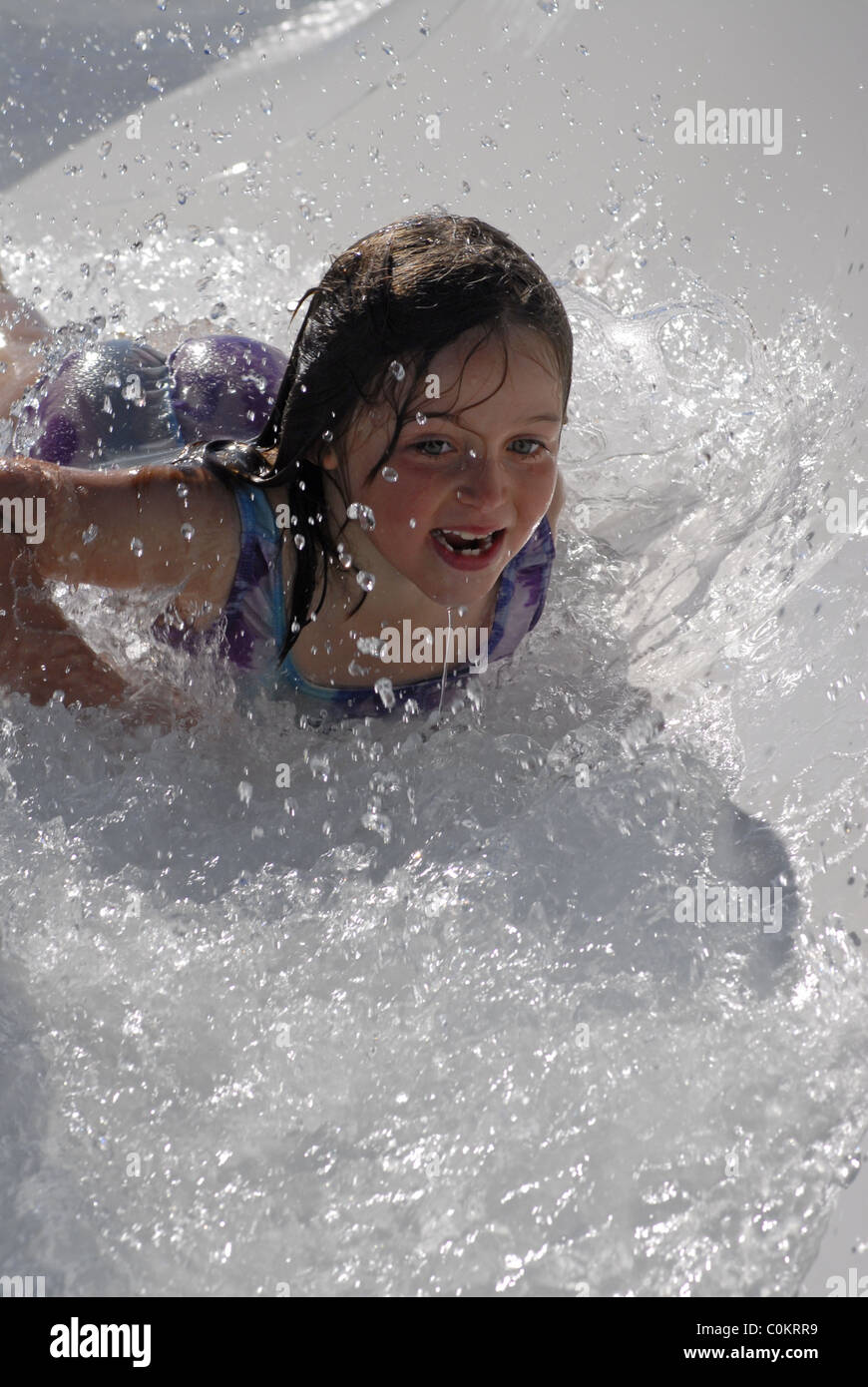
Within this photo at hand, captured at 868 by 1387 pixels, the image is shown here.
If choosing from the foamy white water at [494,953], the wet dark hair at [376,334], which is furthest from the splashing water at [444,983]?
the wet dark hair at [376,334]

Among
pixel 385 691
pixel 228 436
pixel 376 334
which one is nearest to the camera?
pixel 376 334

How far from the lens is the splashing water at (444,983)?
896 mm

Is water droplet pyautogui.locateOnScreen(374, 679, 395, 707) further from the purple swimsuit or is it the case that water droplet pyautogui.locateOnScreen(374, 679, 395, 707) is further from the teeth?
the teeth

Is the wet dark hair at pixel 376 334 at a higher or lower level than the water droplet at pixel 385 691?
higher

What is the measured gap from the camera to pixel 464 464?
1.20 m

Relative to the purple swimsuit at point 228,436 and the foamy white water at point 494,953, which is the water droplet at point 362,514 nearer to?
the purple swimsuit at point 228,436

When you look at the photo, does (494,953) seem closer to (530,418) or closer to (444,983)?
(444,983)

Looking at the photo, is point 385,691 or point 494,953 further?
point 385,691

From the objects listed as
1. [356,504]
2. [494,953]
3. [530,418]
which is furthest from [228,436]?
[494,953]

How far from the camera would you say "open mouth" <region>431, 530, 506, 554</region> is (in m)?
1.24

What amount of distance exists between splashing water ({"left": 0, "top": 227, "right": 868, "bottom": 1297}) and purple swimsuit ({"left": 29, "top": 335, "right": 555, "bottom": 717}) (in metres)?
0.04

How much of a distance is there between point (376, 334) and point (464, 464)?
0.15 meters

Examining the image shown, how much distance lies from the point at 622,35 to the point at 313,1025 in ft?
6.91

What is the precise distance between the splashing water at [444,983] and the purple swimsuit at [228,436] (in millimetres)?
43
